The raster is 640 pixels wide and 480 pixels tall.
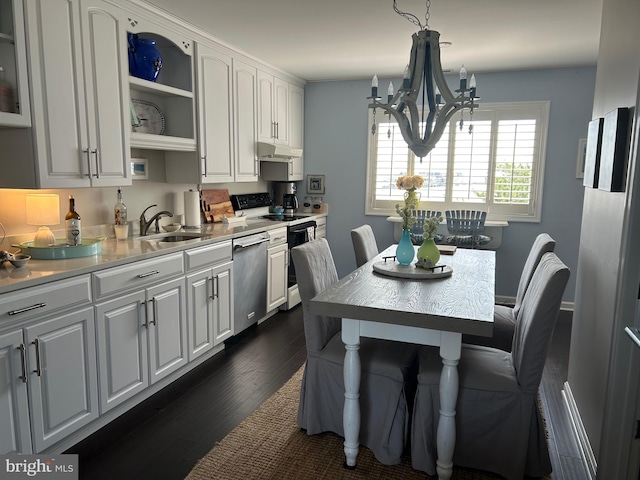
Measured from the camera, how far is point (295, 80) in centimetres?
509

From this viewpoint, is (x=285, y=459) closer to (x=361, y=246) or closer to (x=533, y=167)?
(x=361, y=246)

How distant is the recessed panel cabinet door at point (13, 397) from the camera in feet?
6.10

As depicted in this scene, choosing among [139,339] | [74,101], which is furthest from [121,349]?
[74,101]

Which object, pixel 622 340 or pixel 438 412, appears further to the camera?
pixel 438 412

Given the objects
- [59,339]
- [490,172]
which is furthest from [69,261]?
[490,172]

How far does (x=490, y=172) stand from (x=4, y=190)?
4211mm

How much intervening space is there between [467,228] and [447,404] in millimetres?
2863

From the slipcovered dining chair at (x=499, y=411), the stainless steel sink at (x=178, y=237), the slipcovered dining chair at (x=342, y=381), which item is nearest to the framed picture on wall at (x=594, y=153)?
the slipcovered dining chair at (x=499, y=411)

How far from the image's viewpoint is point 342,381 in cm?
226

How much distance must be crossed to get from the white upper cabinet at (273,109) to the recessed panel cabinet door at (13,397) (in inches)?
118

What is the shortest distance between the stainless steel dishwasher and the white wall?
1.61 metres

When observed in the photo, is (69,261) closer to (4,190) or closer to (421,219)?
(4,190)

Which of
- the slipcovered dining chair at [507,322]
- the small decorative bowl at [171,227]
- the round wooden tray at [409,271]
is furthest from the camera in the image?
the small decorative bowl at [171,227]

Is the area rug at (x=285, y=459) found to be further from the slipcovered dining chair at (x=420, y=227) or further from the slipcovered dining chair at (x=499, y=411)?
the slipcovered dining chair at (x=420, y=227)
